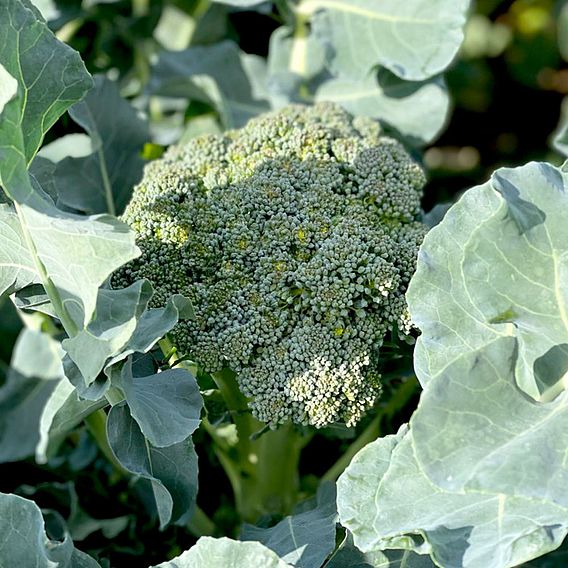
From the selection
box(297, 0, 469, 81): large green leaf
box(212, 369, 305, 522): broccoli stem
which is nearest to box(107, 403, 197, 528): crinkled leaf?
box(212, 369, 305, 522): broccoli stem

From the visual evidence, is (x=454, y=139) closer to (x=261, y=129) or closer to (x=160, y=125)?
(x=160, y=125)

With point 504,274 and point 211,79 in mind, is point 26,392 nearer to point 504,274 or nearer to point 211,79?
point 211,79

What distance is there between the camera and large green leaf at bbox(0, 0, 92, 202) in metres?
0.69

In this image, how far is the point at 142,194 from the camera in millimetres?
925

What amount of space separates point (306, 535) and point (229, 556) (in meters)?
0.13

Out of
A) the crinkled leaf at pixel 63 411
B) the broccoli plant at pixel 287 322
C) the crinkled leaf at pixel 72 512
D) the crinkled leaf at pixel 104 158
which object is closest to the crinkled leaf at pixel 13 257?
the broccoli plant at pixel 287 322

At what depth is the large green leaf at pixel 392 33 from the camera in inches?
44.5

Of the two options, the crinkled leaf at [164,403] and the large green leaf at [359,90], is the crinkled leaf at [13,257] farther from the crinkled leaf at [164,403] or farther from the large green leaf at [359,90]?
the large green leaf at [359,90]

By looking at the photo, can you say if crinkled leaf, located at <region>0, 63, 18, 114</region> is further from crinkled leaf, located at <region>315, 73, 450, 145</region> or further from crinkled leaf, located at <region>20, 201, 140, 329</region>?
crinkled leaf, located at <region>315, 73, 450, 145</region>

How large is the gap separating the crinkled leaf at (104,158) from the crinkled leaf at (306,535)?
47 cm

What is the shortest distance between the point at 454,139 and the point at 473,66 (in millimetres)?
202

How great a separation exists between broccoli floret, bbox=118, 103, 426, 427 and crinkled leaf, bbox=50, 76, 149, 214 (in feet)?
0.62

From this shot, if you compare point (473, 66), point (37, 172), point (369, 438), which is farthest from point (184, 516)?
point (473, 66)

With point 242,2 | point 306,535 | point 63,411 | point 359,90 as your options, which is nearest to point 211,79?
point 242,2
